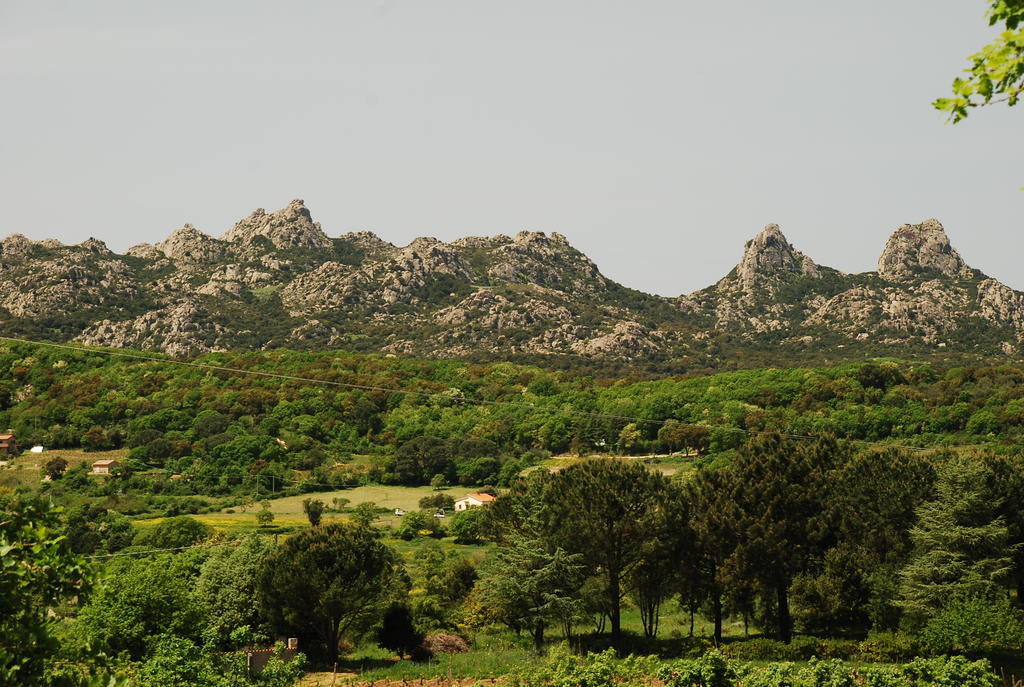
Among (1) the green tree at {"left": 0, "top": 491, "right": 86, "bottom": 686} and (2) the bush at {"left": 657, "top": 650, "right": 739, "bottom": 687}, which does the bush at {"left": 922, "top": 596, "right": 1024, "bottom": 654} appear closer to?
(2) the bush at {"left": 657, "top": 650, "right": 739, "bottom": 687}

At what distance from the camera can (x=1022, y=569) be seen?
152 ft

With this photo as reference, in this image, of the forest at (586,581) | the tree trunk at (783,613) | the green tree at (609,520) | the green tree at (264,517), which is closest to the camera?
the forest at (586,581)

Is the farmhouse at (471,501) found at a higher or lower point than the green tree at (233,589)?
higher

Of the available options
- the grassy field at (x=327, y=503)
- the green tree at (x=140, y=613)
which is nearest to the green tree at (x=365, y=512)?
the grassy field at (x=327, y=503)

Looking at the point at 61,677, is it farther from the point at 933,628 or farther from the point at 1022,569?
the point at 1022,569

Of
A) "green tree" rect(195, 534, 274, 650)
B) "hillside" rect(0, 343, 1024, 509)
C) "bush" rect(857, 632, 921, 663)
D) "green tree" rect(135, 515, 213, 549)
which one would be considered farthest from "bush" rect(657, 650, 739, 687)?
"hillside" rect(0, 343, 1024, 509)

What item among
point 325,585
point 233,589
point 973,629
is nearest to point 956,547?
point 973,629

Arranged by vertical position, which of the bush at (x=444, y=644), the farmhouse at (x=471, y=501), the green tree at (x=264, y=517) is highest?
the farmhouse at (x=471, y=501)

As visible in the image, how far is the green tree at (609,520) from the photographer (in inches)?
1868

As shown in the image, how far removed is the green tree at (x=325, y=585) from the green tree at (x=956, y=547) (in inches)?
934

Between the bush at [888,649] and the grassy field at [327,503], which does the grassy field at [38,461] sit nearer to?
the grassy field at [327,503]

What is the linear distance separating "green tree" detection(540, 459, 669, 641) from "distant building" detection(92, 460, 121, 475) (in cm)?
8155

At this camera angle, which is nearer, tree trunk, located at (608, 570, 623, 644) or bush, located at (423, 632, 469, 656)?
bush, located at (423, 632, 469, 656)

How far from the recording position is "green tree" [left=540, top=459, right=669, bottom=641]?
4744 cm
